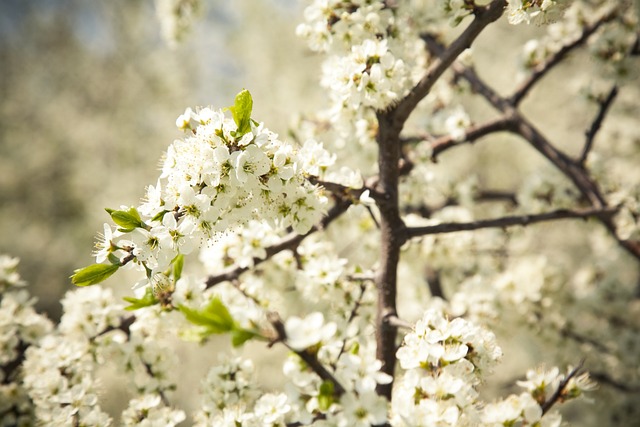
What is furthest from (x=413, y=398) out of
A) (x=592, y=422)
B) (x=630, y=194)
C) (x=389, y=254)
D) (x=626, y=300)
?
(x=592, y=422)

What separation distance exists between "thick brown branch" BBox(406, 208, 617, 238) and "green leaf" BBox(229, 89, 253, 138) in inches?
37.2

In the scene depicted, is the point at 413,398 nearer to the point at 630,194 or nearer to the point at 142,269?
the point at 142,269

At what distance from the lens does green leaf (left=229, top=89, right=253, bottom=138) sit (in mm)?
1403

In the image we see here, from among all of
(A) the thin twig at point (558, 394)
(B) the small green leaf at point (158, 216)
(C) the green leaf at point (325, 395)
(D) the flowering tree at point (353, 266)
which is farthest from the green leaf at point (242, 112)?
(A) the thin twig at point (558, 394)

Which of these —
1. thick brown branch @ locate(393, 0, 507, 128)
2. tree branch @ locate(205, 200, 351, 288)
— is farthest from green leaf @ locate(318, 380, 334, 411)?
thick brown branch @ locate(393, 0, 507, 128)

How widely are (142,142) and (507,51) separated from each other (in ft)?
30.4

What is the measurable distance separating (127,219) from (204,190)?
26 centimetres

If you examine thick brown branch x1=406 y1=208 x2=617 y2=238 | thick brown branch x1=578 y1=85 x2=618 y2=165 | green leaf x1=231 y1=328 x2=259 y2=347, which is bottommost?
green leaf x1=231 y1=328 x2=259 y2=347

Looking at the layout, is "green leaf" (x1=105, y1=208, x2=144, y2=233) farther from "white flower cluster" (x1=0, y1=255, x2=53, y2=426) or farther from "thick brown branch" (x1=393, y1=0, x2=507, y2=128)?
"white flower cluster" (x1=0, y1=255, x2=53, y2=426)

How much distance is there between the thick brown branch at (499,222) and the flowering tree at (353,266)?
1 centimetres

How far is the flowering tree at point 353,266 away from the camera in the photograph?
1.43 metres

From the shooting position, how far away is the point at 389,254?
6.58 feet

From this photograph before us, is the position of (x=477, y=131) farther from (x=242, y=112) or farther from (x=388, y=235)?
(x=242, y=112)

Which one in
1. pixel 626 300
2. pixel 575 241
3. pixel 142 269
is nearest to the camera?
pixel 142 269
